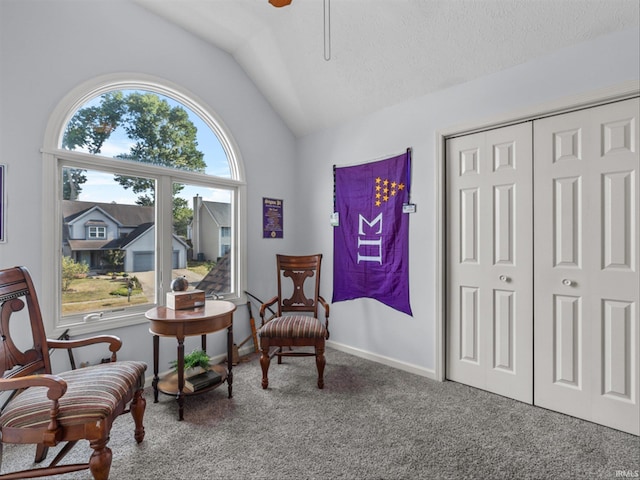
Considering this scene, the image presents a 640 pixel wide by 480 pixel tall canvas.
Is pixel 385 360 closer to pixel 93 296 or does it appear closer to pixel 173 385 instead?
pixel 173 385

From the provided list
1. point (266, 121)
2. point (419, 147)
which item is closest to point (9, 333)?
point (266, 121)

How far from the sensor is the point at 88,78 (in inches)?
94.5

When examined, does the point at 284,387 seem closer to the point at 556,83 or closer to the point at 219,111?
the point at 219,111

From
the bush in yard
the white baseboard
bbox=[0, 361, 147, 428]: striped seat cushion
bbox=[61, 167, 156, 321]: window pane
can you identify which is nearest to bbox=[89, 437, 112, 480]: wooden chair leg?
bbox=[0, 361, 147, 428]: striped seat cushion

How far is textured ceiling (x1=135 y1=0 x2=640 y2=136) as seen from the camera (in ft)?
6.89

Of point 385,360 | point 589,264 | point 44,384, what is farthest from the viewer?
point 385,360

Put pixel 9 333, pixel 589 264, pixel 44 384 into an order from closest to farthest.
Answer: pixel 44 384, pixel 9 333, pixel 589 264

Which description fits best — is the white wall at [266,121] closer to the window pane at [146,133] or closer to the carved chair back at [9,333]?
the window pane at [146,133]

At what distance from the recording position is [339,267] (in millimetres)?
3541

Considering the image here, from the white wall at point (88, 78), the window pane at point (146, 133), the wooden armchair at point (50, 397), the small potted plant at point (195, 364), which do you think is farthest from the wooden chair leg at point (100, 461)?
the window pane at point (146, 133)

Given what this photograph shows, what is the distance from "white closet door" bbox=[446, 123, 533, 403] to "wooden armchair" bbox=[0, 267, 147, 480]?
2.47 m

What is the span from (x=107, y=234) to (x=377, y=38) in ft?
9.04

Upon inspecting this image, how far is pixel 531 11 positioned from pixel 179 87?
2810mm

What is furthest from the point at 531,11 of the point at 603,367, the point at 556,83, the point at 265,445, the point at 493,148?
the point at 265,445
